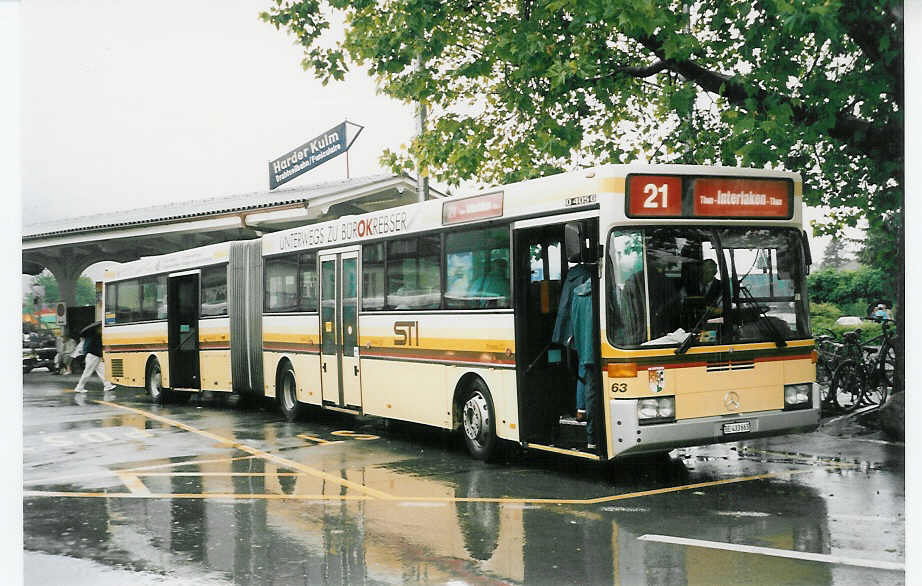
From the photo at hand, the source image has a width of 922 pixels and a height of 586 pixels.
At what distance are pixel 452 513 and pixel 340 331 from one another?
233 inches

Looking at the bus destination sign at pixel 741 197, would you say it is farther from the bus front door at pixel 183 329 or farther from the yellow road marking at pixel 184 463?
the bus front door at pixel 183 329

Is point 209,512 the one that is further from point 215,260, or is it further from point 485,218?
point 215,260

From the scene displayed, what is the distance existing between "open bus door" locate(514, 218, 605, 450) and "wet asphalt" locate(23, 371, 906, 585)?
1.79 feet

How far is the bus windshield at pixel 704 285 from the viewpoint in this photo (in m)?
9.09

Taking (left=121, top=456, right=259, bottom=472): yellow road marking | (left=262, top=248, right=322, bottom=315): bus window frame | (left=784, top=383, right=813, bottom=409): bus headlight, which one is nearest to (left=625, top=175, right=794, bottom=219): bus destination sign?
(left=784, top=383, right=813, bottom=409): bus headlight

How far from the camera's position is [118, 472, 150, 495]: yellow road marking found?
393 inches

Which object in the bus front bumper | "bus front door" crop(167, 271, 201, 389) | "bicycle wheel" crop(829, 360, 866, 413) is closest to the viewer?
the bus front bumper

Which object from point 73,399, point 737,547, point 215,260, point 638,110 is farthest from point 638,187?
point 73,399

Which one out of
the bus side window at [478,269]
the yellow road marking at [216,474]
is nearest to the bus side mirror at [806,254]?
the bus side window at [478,269]

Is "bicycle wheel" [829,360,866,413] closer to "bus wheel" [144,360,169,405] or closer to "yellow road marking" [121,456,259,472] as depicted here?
"yellow road marking" [121,456,259,472]

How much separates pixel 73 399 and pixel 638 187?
610 inches

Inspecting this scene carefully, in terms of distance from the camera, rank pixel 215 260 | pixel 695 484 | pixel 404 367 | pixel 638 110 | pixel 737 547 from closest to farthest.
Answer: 1. pixel 737 547
2. pixel 695 484
3. pixel 404 367
4. pixel 638 110
5. pixel 215 260
